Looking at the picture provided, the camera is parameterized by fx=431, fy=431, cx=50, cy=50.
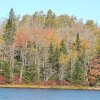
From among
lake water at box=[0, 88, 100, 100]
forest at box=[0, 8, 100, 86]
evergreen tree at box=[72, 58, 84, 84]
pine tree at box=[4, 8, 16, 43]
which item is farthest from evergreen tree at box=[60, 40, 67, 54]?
lake water at box=[0, 88, 100, 100]

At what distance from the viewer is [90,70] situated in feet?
343

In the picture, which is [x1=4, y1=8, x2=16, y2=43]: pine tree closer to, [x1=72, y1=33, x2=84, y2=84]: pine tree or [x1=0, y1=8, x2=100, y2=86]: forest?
[x1=0, y1=8, x2=100, y2=86]: forest

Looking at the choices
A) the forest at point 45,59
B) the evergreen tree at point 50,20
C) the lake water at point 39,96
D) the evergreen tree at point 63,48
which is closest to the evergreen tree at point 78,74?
the forest at point 45,59

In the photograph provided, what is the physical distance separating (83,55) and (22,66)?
1512 centimetres

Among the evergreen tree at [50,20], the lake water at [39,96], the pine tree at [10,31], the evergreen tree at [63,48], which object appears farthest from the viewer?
the evergreen tree at [50,20]

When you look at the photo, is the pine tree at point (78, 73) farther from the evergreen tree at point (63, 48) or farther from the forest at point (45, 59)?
the evergreen tree at point (63, 48)

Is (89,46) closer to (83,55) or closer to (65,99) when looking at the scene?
(83,55)

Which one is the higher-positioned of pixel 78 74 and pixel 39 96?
pixel 78 74

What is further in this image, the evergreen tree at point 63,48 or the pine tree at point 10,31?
the pine tree at point 10,31

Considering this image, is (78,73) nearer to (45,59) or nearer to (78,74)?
(78,74)

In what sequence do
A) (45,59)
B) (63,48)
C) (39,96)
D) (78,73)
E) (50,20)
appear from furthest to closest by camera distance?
(50,20) < (63,48) < (45,59) < (78,73) < (39,96)

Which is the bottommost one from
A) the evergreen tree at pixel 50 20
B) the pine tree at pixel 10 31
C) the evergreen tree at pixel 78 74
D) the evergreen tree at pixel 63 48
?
the evergreen tree at pixel 78 74

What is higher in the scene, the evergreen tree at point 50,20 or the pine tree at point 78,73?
the evergreen tree at point 50,20

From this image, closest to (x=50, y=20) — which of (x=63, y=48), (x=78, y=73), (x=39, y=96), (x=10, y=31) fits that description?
(x=10, y=31)
